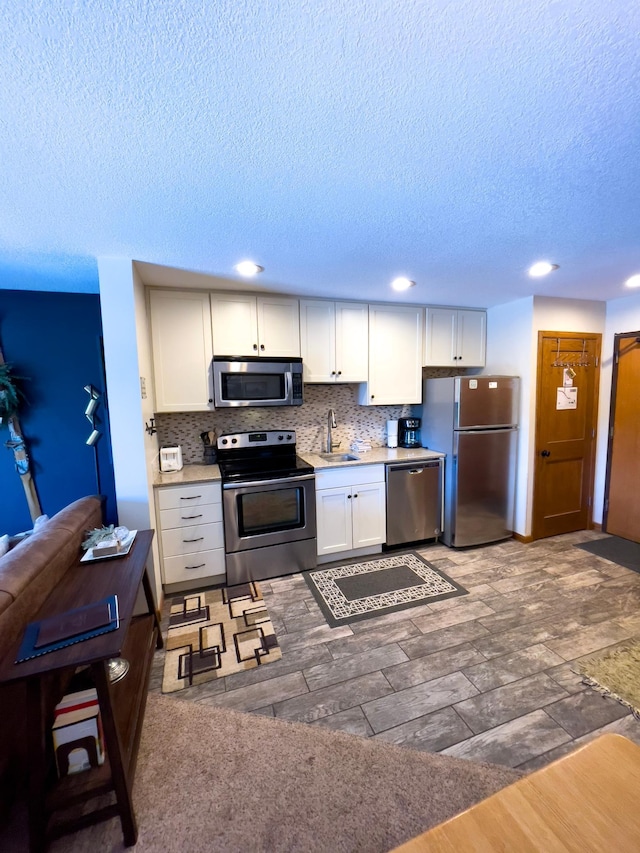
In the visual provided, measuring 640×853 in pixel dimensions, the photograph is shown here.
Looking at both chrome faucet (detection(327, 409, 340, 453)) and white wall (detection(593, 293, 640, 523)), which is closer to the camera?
white wall (detection(593, 293, 640, 523))

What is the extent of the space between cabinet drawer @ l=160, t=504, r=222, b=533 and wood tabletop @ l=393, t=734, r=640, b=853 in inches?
89.8

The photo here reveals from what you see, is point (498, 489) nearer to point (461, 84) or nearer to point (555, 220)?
point (555, 220)

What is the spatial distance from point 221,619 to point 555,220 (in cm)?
312

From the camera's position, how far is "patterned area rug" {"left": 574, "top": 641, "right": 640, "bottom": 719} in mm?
1709

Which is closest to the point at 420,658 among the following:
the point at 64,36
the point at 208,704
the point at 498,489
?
the point at 208,704

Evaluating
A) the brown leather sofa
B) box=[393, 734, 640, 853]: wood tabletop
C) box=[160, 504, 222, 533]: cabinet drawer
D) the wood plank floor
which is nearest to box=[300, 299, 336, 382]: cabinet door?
box=[160, 504, 222, 533]: cabinet drawer

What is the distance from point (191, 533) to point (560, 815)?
2457 millimetres

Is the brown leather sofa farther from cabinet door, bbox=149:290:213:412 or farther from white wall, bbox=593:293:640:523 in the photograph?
white wall, bbox=593:293:640:523

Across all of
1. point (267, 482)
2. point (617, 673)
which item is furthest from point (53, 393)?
point (617, 673)

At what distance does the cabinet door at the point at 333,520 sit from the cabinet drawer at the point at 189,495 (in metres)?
0.86

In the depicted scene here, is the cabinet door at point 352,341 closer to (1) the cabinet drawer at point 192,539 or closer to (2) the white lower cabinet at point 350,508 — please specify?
(2) the white lower cabinet at point 350,508

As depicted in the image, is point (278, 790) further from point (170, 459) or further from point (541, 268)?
point (541, 268)

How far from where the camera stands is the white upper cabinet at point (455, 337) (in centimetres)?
354

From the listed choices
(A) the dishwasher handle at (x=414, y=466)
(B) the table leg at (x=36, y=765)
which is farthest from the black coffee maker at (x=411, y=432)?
(B) the table leg at (x=36, y=765)
